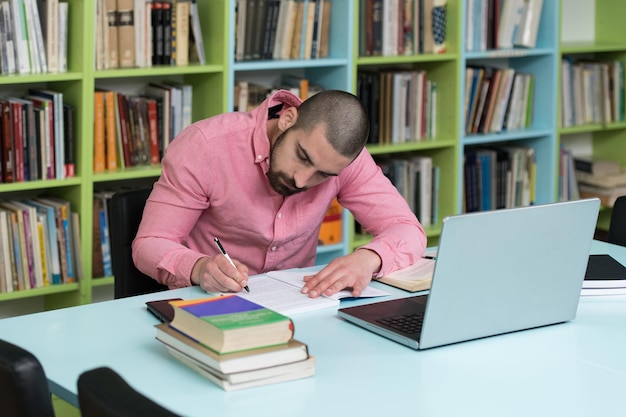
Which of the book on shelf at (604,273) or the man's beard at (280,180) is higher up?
the man's beard at (280,180)

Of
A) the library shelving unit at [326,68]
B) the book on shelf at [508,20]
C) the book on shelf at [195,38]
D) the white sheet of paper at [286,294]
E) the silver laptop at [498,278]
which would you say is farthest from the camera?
the book on shelf at [508,20]

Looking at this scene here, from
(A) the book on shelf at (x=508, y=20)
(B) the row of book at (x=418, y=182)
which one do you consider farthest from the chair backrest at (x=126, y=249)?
(A) the book on shelf at (x=508, y=20)

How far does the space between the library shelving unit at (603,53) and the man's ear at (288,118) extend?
2.47m

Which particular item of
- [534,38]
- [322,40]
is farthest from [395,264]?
[534,38]

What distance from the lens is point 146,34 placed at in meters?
3.39

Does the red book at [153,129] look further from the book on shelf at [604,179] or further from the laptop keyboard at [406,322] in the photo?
the book on shelf at [604,179]

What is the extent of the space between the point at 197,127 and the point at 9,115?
101cm

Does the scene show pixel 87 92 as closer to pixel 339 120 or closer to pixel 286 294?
pixel 339 120

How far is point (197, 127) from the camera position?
241 centimetres

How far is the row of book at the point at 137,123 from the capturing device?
335 centimetres

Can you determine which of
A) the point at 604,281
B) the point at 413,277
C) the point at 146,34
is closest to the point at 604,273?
the point at 604,281

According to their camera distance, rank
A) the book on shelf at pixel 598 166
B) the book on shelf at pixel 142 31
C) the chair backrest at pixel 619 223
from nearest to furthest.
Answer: the chair backrest at pixel 619 223 → the book on shelf at pixel 142 31 → the book on shelf at pixel 598 166

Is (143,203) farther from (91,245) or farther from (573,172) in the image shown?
(573,172)

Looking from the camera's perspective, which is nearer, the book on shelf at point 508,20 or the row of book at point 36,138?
the row of book at point 36,138
